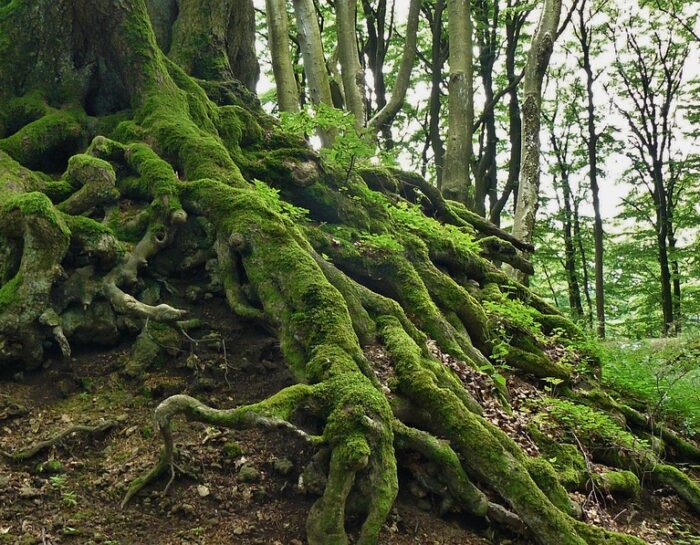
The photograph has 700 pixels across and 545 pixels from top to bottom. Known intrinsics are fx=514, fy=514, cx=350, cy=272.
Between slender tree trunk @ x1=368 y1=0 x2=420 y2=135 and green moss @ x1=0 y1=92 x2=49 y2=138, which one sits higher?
slender tree trunk @ x1=368 y1=0 x2=420 y2=135

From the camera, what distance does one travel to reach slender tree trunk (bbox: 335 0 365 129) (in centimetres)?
1254

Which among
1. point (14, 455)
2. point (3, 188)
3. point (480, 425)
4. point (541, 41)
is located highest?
point (541, 41)

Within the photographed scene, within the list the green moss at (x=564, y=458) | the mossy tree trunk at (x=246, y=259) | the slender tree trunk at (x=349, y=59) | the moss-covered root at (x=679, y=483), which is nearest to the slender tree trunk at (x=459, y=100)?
the slender tree trunk at (x=349, y=59)

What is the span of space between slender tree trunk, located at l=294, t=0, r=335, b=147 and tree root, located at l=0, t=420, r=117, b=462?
27.2 ft

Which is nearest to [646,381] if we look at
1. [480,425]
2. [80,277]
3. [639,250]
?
[480,425]

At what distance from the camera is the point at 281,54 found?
11.6 metres

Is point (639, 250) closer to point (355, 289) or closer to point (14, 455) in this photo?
point (355, 289)

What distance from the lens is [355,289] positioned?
5387 millimetres

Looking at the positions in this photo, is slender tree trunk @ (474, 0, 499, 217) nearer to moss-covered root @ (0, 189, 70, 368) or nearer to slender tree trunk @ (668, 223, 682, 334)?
slender tree trunk @ (668, 223, 682, 334)

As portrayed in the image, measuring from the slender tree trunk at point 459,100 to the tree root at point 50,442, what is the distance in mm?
10297

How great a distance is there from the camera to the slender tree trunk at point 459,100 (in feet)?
40.1

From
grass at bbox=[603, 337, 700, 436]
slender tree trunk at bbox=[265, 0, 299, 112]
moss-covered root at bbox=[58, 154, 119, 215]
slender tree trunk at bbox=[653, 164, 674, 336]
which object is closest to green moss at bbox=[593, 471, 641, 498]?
grass at bbox=[603, 337, 700, 436]

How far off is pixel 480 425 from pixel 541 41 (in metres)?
10.6

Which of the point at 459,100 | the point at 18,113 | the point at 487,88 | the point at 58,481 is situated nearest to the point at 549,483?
the point at 58,481
